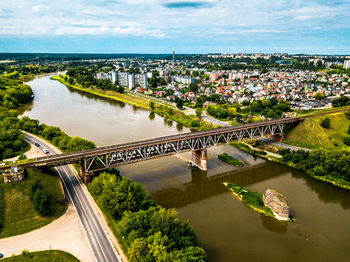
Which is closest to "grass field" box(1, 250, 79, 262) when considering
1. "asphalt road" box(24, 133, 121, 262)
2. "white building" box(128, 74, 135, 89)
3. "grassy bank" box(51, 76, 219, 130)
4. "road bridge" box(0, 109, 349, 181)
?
"asphalt road" box(24, 133, 121, 262)

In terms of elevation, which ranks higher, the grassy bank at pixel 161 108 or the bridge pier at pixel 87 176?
the grassy bank at pixel 161 108

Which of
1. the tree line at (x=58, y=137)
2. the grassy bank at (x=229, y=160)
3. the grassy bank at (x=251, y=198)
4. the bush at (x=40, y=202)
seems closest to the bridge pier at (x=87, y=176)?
the tree line at (x=58, y=137)

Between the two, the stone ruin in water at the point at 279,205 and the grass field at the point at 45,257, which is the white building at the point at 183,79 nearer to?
the stone ruin in water at the point at 279,205

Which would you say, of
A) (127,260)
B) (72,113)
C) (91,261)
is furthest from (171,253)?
(72,113)

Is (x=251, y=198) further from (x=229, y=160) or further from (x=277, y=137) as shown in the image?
(x=277, y=137)

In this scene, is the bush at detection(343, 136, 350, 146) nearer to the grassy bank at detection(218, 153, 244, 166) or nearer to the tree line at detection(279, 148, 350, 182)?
the tree line at detection(279, 148, 350, 182)
